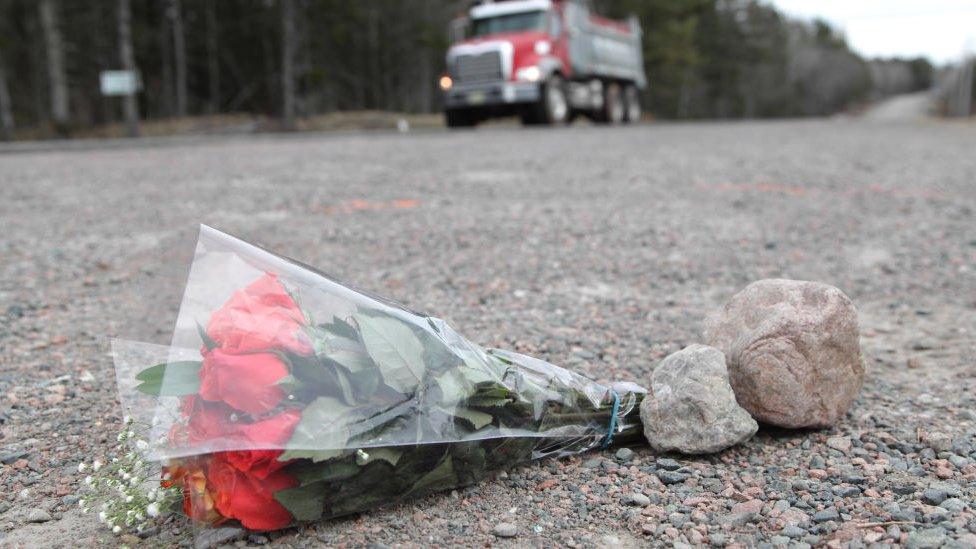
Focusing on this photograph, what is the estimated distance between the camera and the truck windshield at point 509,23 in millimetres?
17422

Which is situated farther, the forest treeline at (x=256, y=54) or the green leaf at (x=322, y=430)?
the forest treeline at (x=256, y=54)

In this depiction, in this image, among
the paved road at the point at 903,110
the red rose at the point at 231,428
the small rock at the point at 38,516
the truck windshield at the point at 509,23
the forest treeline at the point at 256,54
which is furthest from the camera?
the paved road at the point at 903,110

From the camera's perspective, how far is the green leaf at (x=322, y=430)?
1.72 metres

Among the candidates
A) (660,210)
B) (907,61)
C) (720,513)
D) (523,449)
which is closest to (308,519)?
(523,449)

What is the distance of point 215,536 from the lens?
1812 millimetres

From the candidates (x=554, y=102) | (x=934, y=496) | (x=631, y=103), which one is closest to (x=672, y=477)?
(x=934, y=496)

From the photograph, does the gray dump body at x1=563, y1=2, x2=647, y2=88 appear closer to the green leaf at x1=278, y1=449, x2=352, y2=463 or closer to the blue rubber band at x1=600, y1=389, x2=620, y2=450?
the blue rubber band at x1=600, y1=389, x2=620, y2=450

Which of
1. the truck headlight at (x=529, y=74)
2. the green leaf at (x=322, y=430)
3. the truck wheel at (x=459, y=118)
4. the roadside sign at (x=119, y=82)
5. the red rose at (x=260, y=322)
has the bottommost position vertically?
the green leaf at (x=322, y=430)

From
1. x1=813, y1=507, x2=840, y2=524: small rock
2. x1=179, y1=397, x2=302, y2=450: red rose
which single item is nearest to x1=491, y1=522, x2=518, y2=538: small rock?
x1=179, y1=397, x2=302, y2=450: red rose

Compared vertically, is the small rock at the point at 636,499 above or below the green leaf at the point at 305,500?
below

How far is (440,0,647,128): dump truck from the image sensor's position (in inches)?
670

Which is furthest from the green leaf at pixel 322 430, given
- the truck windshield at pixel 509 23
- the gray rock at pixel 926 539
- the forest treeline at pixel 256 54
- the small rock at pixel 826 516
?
the forest treeline at pixel 256 54

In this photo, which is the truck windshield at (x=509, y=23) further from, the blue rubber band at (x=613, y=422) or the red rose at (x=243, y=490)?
the red rose at (x=243, y=490)

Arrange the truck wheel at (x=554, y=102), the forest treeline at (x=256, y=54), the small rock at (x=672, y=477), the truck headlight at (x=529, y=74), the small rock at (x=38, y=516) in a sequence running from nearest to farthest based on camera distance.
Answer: the small rock at (x=38, y=516) < the small rock at (x=672, y=477) < the truck headlight at (x=529, y=74) < the truck wheel at (x=554, y=102) < the forest treeline at (x=256, y=54)
